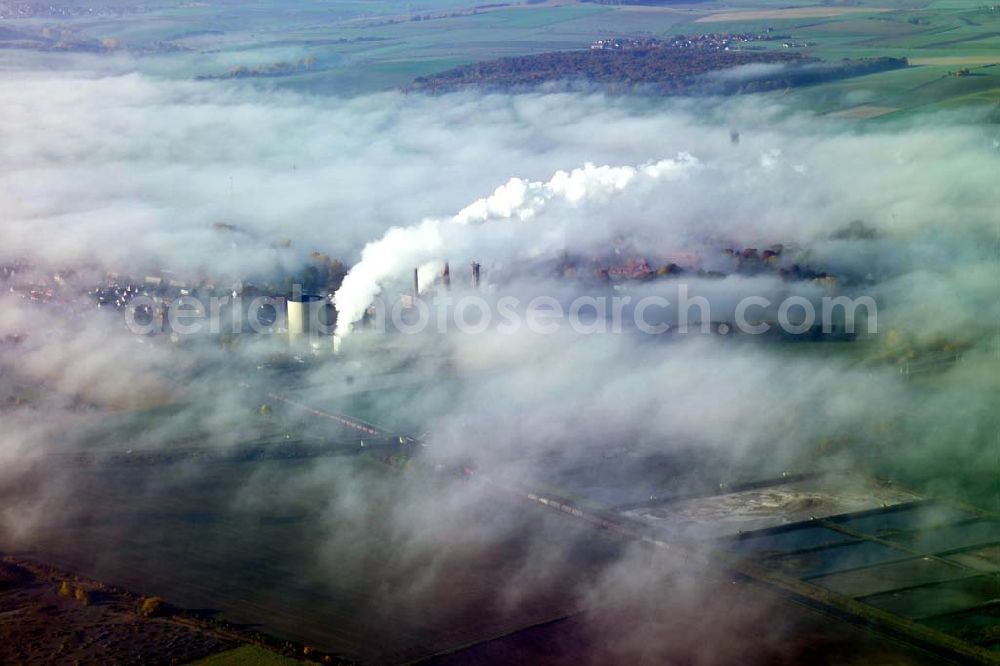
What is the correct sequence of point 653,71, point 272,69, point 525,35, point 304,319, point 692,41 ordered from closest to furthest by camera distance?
1. point 304,319
2. point 653,71
3. point 692,41
4. point 272,69
5. point 525,35

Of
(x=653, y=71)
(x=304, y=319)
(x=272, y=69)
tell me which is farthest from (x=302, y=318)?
(x=272, y=69)

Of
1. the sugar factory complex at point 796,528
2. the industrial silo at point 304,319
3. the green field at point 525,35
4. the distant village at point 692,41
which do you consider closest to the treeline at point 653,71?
the distant village at point 692,41

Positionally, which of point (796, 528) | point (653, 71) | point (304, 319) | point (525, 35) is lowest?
point (796, 528)

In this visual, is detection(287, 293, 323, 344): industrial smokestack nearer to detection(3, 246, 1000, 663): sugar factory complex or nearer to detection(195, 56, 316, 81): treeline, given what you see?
detection(3, 246, 1000, 663): sugar factory complex

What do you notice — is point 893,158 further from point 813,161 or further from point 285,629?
point 285,629

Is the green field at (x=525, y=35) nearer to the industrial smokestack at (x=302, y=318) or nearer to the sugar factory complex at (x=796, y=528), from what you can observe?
the industrial smokestack at (x=302, y=318)

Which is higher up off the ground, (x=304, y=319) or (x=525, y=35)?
(x=525, y=35)

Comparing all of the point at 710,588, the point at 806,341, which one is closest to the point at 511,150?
the point at 806,341

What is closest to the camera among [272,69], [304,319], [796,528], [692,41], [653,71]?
[796,528]

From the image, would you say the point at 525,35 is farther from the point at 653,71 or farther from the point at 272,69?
the point at 653,71
